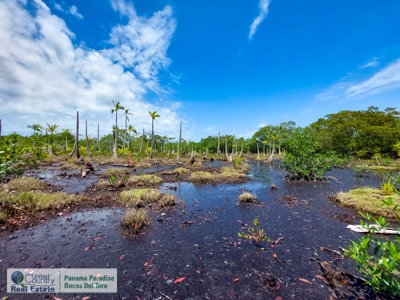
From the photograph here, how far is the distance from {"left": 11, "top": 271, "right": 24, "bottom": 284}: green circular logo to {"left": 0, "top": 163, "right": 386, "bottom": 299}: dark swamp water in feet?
0.45

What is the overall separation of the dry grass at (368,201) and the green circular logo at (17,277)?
10.3 metres

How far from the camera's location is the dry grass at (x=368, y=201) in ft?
20.5

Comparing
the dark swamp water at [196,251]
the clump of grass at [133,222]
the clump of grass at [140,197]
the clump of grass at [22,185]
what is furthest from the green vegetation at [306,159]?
the clump of grass at [22,185]

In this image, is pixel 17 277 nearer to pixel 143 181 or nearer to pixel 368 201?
pixel 143 181

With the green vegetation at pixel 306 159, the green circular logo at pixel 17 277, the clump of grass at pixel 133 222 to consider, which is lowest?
the green circular logo at pixel 17 277

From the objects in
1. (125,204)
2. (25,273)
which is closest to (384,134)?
(125,204)

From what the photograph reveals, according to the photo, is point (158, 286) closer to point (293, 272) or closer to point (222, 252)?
point (222, 252)

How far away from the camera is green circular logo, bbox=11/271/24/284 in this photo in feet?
10.4

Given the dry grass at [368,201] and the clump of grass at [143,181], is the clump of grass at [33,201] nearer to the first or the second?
the clump of grass at [143,181]

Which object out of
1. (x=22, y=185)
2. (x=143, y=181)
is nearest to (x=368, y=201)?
(x=143, y=181)

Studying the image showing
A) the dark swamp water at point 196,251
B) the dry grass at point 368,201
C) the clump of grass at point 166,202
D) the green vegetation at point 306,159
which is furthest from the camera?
the green vegetation at point 306,159

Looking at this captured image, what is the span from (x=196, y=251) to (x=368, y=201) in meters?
7.48

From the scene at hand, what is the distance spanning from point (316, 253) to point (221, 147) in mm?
54983

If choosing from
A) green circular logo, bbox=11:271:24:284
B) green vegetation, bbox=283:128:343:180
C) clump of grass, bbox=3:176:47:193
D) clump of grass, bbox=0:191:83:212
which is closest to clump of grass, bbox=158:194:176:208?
clump of grass, bbox=0:191:83:212
